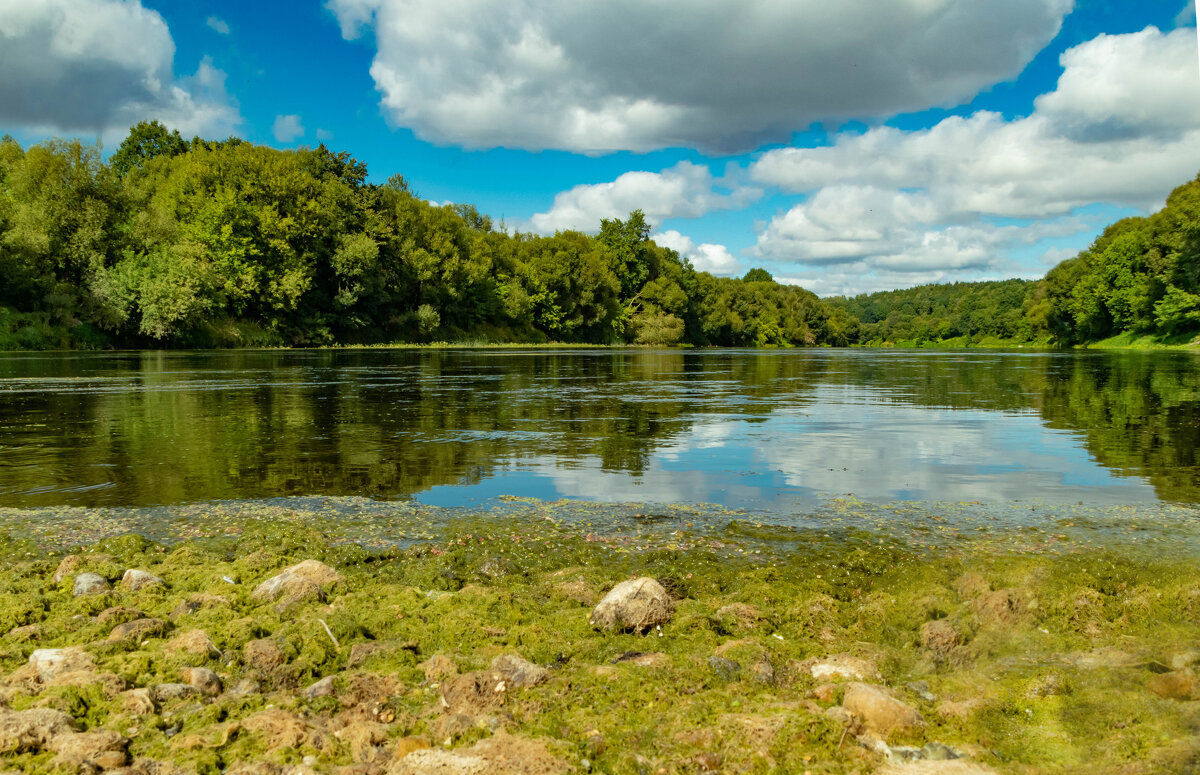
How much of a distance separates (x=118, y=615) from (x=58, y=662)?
0.92 metres

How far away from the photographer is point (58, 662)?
5.20 meters

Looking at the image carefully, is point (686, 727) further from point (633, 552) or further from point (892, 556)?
point (892, 556)

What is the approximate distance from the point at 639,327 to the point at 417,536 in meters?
145

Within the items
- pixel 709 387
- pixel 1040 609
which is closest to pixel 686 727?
pixel 1040 609

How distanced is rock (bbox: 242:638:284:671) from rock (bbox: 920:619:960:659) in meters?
4.75

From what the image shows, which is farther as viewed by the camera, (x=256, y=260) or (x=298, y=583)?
(x=256, y=260)

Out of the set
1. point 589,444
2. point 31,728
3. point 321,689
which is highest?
point 589,444

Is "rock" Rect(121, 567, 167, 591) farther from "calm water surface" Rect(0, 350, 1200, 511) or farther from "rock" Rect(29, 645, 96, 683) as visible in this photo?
"calm water surface" Rect(0, 350, 1200, 511)

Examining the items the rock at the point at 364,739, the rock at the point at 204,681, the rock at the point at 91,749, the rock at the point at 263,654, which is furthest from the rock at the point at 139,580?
the rock at the point at 364,739

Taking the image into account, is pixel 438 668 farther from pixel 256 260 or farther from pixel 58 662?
pixel 256 260

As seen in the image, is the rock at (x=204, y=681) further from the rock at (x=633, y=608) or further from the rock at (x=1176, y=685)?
the rock at (x=1176, y=685)

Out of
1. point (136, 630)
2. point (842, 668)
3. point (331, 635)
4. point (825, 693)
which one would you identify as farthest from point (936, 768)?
point (136, 630)

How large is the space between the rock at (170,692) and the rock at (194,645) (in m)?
0.49

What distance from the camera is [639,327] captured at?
15300 cm
